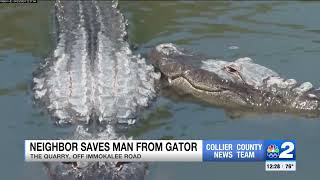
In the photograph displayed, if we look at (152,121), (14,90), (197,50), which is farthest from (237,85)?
(14,90)

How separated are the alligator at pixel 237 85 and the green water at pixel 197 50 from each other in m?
0.20

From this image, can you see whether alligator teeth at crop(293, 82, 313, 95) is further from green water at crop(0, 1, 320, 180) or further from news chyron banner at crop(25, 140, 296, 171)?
news chyron banner at crop(25, 140, 296, 171)

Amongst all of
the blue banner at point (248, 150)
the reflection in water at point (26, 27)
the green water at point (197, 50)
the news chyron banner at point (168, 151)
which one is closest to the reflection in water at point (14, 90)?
the green water at point (197, 50)

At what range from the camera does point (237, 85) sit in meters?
9.51

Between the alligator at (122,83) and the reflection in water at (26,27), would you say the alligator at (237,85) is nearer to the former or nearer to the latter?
the alligator at (122,83)

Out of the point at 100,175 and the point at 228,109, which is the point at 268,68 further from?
the point at 100,175

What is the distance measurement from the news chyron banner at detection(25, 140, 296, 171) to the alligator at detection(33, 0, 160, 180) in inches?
4.4

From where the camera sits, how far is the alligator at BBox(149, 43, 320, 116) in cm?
927

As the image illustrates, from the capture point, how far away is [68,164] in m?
7.16

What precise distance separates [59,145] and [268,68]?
4044mm

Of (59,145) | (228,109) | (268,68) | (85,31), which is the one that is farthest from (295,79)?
(59,145)

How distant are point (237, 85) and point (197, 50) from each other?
1.79 meters

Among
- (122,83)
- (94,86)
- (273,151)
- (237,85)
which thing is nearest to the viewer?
(273,151)

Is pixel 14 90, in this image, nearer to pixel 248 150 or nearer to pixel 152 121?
pixel 152 121
